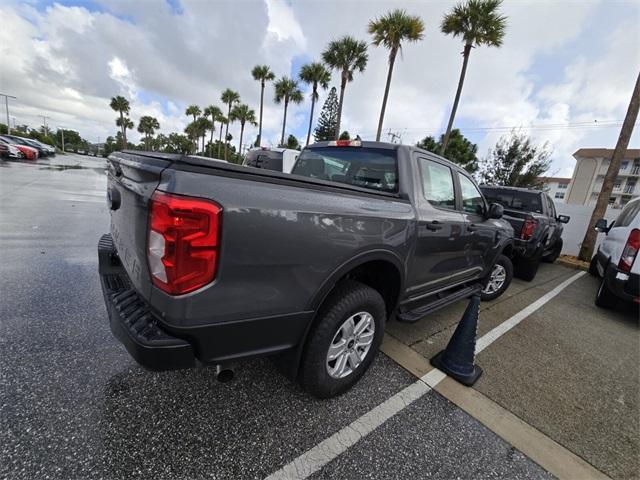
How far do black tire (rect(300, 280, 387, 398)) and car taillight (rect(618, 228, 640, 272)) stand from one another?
14.2ft

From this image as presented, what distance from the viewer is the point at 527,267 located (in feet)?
19.8

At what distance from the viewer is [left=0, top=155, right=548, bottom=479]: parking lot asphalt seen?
1576mm

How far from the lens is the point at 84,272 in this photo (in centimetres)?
369

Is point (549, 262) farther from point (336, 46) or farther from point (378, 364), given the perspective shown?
point (336, 46)

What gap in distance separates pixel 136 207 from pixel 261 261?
2.31ft

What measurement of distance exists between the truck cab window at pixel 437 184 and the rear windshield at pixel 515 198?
4.08 m

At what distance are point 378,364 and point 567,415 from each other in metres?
1.50

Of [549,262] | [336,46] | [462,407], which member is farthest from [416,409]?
[336,46]

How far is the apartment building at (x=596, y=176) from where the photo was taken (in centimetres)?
4300

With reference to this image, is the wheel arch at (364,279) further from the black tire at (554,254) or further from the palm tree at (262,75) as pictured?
the palm tree at (262,75)

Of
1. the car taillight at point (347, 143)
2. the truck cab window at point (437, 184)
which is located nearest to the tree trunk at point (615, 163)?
the truck cab window at point (437, 184)

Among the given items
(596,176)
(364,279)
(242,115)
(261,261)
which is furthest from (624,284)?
(596,176)

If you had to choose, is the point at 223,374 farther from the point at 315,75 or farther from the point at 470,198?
the point at 315,75

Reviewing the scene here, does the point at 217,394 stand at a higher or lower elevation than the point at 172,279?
lower
